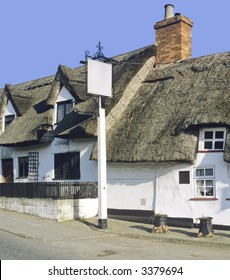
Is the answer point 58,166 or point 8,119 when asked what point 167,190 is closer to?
point 58,166

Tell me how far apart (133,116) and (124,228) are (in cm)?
486

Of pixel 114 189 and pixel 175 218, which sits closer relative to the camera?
pixel 175 218

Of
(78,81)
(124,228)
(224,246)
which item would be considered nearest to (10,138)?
(78,81)

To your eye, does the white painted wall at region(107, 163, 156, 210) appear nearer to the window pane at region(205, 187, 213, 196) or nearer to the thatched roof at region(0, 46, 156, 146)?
the thatched roof at region(0, 46, 156, 146)

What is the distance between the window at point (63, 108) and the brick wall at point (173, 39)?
4787 mm

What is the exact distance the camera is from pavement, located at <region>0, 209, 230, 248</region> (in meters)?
12.7

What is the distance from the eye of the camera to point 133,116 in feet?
57.2

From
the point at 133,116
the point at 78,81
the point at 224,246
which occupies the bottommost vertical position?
the point at 224,246

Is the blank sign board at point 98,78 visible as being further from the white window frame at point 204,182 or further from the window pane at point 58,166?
the window pane at point 58,166

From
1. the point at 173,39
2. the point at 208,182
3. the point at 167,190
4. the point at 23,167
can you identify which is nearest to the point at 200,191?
the point at 208,182

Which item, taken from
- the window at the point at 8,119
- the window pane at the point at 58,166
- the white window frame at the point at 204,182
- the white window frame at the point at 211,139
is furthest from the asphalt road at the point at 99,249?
the window at the point at 8,119

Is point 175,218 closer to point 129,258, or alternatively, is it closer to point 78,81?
point 129,258

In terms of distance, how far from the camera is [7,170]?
2427cm

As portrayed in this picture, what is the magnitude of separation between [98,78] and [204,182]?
529 cm
